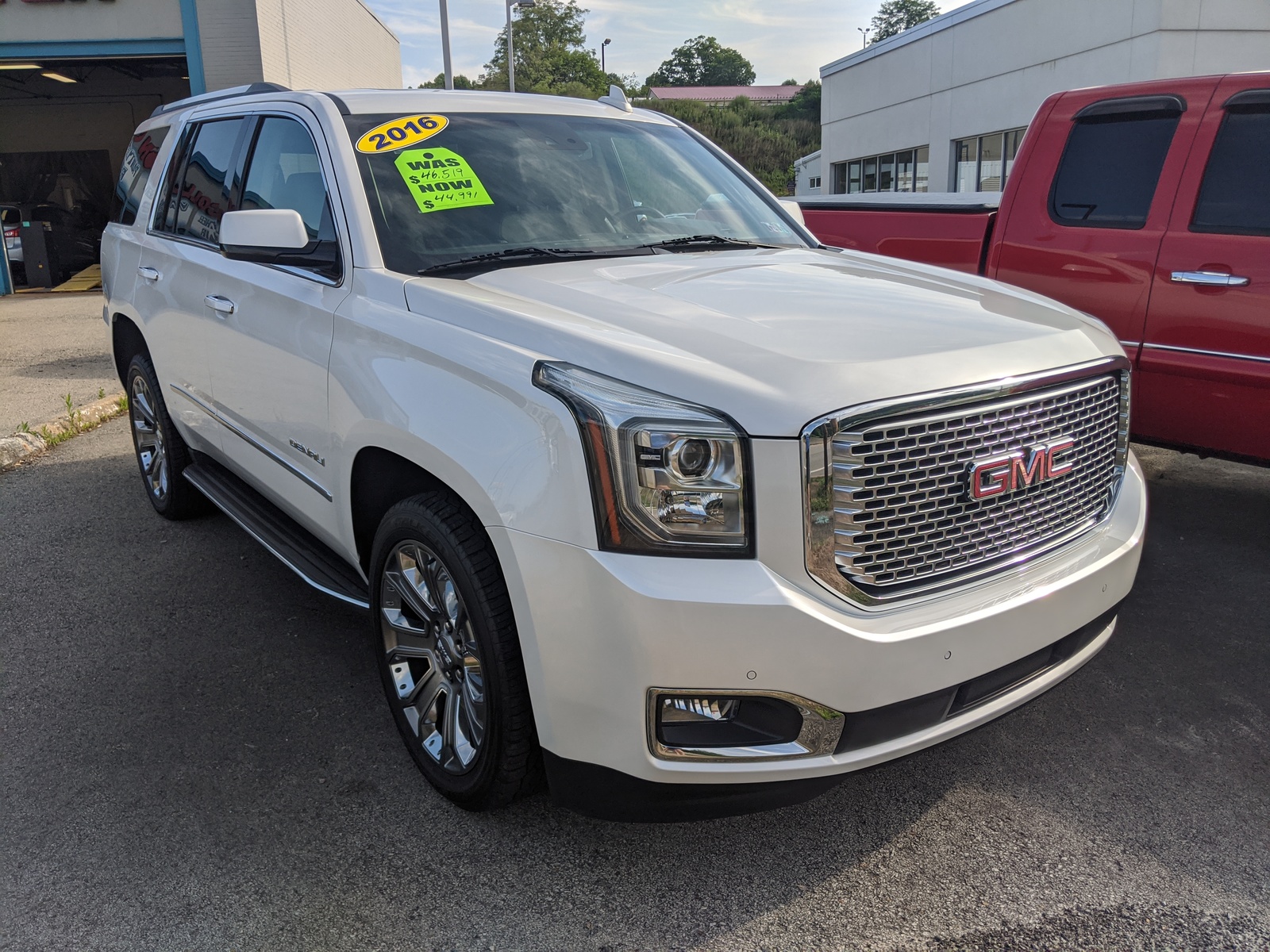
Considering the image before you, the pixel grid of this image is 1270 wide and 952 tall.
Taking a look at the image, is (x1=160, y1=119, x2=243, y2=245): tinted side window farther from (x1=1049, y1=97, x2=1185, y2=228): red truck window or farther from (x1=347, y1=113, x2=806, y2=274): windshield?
(x1=1049, y1=97, x2=1185, y2=228): red truck window

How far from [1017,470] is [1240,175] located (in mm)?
2862

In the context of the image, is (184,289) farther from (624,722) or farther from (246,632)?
(624,722)

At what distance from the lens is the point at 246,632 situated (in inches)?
158

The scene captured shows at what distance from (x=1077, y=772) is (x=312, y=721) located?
237cm

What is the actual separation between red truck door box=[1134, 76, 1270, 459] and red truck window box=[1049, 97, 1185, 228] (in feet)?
0.59

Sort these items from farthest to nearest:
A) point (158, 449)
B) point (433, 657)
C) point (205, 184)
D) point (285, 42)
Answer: point (285, 42) < point (158, 449) < point (205, 184) < point (433, 657)

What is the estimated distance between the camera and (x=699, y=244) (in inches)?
140

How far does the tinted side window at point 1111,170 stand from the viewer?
4637 millimetres

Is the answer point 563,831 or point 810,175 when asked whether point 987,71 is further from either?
point 563,831

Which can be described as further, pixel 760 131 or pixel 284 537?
pixel 760 131

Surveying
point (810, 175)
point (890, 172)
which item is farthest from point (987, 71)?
point (810, 175)

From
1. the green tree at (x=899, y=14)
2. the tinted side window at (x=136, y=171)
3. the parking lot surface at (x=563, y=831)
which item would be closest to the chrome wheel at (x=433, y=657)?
the parking lot surface at (x=563, y=831)

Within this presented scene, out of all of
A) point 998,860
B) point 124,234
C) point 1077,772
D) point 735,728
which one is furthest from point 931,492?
point 124,234

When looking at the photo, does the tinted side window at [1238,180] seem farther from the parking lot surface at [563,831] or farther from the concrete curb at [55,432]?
the concrete curb at [55,432]
